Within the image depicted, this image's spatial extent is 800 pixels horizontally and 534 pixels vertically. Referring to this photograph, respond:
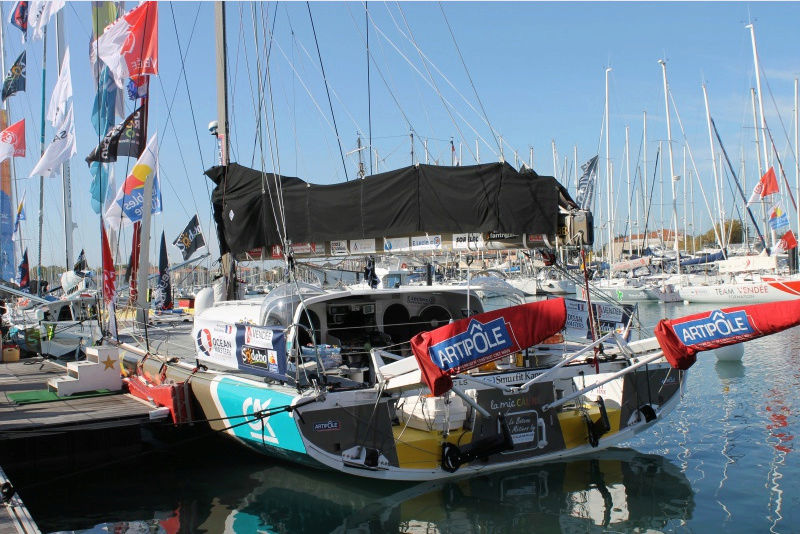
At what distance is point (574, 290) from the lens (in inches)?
2183

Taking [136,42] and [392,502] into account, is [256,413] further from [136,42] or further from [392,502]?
[136,42]

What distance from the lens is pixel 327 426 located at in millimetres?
8547

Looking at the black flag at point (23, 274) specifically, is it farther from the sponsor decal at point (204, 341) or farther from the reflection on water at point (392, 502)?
the sponsor decal at point (204, 341)

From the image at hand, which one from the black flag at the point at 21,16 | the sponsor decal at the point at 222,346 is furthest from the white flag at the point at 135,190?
the black flag at the point at 21,16

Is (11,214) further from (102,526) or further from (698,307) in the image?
(698,307)

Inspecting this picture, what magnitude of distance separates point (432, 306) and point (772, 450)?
19.1 ft

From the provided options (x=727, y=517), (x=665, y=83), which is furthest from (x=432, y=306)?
(x=665, y=83)

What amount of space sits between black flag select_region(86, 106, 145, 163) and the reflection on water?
243 inches

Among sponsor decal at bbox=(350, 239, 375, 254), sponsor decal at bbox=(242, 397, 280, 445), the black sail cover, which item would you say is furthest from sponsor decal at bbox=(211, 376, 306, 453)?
sponsor decal at bbox=(350, 239, 375, 254)

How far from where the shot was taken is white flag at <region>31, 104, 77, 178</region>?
688 inches

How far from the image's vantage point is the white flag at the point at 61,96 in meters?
17.8

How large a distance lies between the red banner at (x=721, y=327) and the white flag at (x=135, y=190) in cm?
945

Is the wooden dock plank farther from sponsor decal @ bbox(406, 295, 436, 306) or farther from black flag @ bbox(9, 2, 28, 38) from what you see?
black flag @ bbox(9, 2, 28, 38)

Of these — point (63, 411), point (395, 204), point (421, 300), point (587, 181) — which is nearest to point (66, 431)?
point (63, 411)
